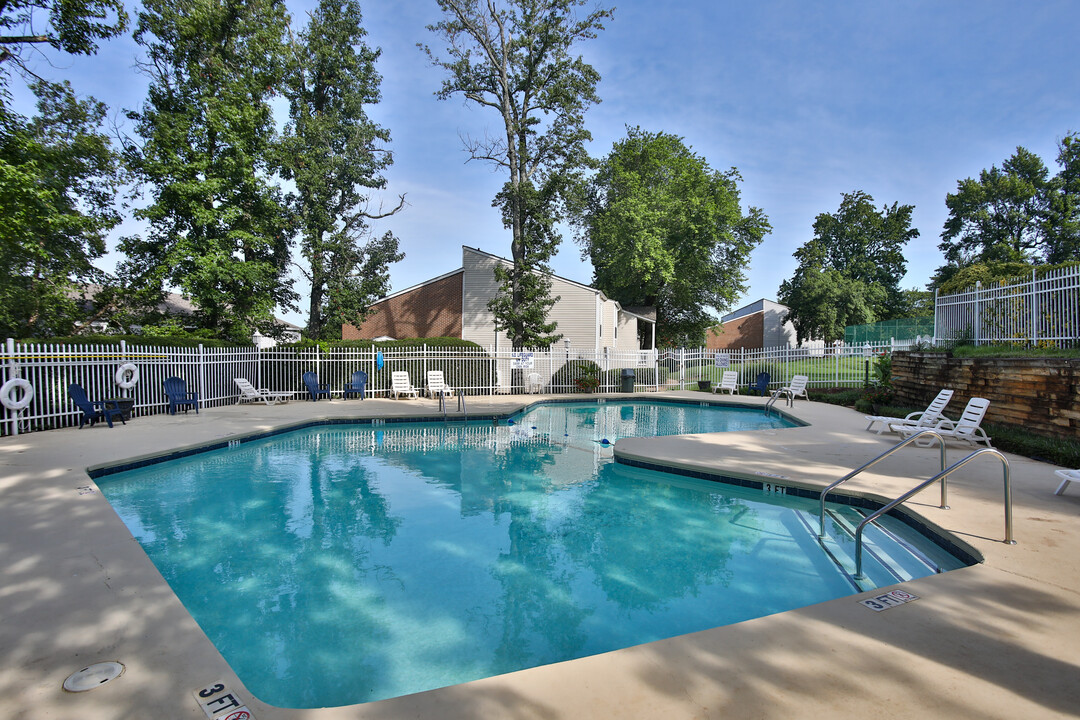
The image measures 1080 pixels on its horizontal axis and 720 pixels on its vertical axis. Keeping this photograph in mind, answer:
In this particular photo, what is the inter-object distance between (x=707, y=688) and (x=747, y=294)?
36843 millimetres

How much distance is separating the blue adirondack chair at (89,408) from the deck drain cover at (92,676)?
10534 millimetres

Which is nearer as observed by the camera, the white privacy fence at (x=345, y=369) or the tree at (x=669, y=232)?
A: the white privacy fence at (x=345, y=369)

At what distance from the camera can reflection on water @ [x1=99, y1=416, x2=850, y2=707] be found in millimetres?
3463

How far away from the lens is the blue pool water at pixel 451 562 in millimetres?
3480

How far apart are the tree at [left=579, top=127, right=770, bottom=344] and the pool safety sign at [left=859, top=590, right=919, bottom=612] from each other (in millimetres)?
27045

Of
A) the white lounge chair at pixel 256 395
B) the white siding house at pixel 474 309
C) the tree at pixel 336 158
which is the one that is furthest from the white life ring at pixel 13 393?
the white siding house at pixel 474 309

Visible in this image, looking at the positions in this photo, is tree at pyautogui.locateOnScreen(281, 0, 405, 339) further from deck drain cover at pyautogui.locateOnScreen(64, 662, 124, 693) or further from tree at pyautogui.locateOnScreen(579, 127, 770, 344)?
deck drain cover at pyautogui.locateOnScreen(64, 662, 124, 693)

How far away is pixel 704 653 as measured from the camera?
8.78 feet

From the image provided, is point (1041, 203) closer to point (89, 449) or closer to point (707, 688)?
point (707, 688)

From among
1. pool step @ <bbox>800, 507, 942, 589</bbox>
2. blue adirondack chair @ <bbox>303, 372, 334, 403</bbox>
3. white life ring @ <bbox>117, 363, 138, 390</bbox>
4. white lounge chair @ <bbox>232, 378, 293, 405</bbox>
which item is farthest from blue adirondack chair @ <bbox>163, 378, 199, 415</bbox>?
pool step @ <bbox>800, 507, 942, 589</bbox>

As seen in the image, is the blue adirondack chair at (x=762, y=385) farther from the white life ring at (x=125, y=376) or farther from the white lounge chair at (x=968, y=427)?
the white life ring at (x=125, y=376)

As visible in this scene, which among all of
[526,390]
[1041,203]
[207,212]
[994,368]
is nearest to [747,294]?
[1041,203]

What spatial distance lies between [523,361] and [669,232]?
17059 mm

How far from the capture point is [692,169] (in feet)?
112
